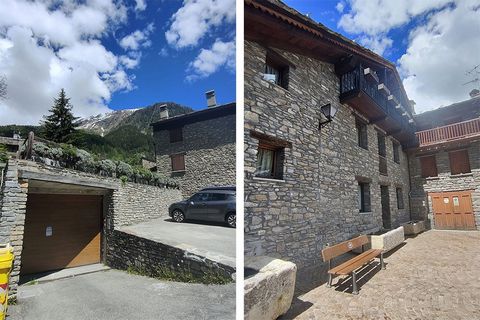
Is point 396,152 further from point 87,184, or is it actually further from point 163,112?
point 87,184

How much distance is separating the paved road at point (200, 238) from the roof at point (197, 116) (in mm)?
1092

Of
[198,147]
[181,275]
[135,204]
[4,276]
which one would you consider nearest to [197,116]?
[198,147]

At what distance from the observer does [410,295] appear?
1851 mm

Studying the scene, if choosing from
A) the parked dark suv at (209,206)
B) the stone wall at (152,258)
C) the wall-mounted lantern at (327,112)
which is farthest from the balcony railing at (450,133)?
the stone wall at (152,258)

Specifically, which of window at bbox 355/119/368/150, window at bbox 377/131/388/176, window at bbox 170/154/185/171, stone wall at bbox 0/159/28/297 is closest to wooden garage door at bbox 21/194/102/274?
stone wall at bbox 0/159/28/297

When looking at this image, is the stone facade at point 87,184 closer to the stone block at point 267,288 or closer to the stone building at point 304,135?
the stone building at point 304,135

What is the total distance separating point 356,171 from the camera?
425cm

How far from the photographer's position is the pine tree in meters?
2.20

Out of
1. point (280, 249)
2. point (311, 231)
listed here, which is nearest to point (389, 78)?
point (311, 231)

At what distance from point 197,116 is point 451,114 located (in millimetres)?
3808

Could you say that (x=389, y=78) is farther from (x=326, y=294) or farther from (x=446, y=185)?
(x=326, y=294)

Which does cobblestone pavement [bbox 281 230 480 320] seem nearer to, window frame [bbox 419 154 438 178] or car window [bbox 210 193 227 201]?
car window [bbox 210 193 227 201]

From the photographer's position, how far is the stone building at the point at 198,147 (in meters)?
2.60

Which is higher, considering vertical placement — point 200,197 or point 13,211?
point 200,197
